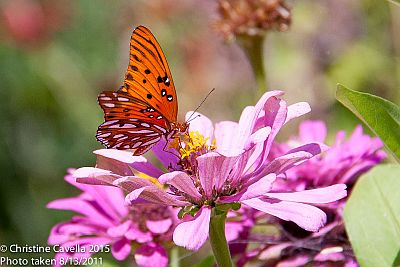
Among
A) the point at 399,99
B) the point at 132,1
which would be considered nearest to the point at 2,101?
the point at 132,1

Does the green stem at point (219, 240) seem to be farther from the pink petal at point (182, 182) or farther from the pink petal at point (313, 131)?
the pink petal at point (313, 131)

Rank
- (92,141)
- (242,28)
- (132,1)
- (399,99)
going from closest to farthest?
(242,28), (399,99), (92,141), (132,1)

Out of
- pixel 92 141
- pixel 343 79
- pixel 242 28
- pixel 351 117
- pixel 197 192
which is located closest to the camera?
pixel 197 192

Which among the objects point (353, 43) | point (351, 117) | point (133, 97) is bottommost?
point (133, 97)

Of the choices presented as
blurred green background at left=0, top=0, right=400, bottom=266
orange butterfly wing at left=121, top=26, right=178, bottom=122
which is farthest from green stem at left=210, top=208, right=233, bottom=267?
blurred green background at left=0, top=0, right=400, bottom=266

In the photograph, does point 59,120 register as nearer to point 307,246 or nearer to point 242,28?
point 242,28

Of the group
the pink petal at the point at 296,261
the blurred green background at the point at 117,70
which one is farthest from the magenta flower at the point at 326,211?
the blurred green background at the point at 117,70
